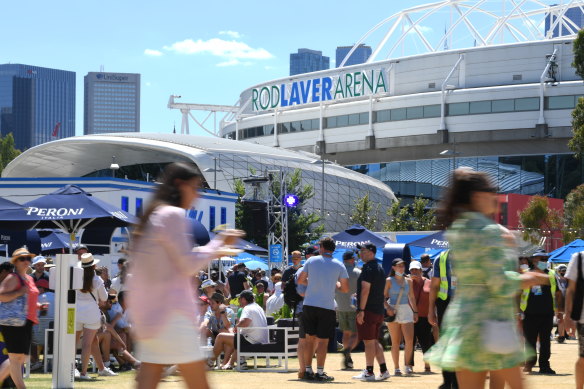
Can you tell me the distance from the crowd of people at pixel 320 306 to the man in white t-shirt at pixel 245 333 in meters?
0.02

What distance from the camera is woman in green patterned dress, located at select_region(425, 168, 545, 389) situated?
222 inches

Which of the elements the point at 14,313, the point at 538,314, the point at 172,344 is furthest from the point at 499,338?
the point at 538,314

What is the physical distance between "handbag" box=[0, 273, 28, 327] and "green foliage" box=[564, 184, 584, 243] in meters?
37.5

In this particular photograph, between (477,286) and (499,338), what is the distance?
0.32m

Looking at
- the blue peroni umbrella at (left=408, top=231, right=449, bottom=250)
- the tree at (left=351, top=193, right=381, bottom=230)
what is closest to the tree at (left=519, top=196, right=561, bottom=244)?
the tree at (left=351, top=193, right=381, bottom=230)

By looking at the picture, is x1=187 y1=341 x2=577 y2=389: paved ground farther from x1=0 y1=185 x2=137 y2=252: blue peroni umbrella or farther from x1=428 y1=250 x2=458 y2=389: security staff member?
x1=0 y1=185 x2=137 y2=252: blue peroni umbrella

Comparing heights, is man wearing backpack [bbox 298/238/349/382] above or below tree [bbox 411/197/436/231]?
below

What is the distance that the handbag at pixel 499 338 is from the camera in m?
5.59

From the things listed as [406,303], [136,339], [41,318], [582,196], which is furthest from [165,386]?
[582,196]

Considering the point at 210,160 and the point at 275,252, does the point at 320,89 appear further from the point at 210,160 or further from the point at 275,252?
the point at 275,252

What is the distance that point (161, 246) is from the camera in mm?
5586

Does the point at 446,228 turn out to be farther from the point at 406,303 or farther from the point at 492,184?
the point at 406,303

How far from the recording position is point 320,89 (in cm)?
8644

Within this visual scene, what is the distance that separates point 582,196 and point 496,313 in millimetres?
46753
